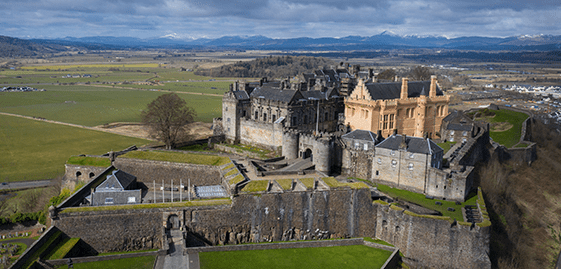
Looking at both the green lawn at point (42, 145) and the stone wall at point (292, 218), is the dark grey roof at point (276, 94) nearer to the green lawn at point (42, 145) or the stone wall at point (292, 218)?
the stone wall at point (292, 218)

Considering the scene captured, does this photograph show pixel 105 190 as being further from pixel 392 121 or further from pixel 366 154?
pixel 392 121

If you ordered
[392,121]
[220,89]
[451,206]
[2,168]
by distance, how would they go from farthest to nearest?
[220,89] → [2,168] → [392,121] → [451,206]

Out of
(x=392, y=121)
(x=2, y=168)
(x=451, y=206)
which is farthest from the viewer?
(x=2, y=168)

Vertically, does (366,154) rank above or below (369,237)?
above

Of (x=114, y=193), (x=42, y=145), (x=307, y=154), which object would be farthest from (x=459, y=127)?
(x=42, y=145)

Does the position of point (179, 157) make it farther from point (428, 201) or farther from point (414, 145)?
point (428, 201)

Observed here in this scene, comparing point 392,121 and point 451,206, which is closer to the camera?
point 451,206

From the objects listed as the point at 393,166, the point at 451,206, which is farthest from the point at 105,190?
the point at 451,206

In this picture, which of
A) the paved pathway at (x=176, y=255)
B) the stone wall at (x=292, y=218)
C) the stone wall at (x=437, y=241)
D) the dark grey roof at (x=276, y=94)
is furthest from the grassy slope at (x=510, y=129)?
the paved pathway at (x=176, y=255)
